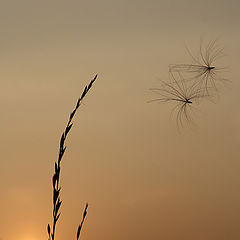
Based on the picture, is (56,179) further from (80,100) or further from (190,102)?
(190,102)

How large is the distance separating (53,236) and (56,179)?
0.30ft

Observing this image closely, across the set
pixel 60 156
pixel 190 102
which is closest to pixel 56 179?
pixel 60 156

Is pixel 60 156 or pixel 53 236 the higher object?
pixel 60 156

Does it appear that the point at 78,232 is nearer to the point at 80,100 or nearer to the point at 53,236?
the point at 53,236

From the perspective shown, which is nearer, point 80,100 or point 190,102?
point 80,100

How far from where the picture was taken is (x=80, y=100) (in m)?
0.58

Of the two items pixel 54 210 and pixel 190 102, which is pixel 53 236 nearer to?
pixel 54 210

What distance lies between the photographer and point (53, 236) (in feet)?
1.82

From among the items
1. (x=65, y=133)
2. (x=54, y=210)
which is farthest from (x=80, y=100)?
(x=54, y=210)

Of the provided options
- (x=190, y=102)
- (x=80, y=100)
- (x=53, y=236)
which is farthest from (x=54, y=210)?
(x=190, y=102)

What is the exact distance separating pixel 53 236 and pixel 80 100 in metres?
0.22

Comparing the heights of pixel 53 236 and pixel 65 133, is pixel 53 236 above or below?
below

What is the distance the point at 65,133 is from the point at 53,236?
17 centimetres

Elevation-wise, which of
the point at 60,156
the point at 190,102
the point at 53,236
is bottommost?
the point at 53,236
